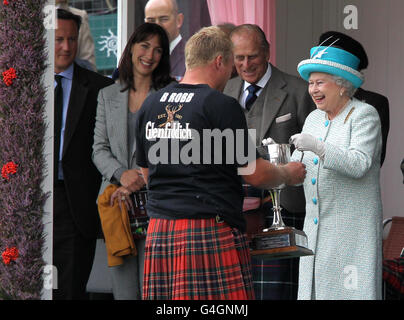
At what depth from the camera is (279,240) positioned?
4.39m

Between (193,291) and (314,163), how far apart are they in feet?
3.55

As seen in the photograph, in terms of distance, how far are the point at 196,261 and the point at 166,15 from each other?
2.82m

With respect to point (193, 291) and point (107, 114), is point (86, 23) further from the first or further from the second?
point (193, 291)

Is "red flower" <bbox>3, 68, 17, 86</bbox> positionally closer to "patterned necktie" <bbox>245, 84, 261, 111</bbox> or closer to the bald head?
"patterned necktie" <bbox>245, 84, 261, 111</bbox>

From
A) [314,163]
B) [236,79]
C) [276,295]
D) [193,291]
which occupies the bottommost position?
[276,295]

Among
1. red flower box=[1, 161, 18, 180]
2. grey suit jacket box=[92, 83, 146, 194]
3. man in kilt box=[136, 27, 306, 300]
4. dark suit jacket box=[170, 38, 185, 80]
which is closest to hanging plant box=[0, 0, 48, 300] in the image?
red flower box=[1, 161, 18, 180]

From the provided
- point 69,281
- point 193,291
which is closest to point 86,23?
point 69,281

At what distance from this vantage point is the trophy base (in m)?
4.36

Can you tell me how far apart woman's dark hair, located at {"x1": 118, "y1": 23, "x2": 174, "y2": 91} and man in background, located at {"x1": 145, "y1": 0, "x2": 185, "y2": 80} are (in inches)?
38.1

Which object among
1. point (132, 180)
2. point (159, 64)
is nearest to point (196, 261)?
point (132, 180)

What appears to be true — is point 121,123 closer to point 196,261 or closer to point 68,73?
point 68,73

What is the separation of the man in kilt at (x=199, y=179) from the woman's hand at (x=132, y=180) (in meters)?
0.96

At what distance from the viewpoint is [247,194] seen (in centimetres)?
523

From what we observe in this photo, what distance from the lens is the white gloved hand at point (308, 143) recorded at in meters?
4.46
